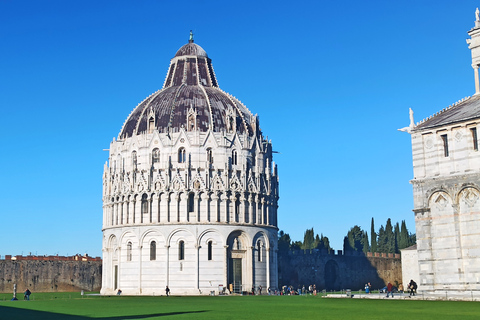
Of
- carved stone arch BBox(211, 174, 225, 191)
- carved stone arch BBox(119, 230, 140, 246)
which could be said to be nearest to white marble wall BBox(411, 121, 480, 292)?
carved stone arch BBox(211, 174, 225, 191)

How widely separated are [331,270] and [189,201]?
33179 millimetres

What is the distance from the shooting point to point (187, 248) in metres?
74.5

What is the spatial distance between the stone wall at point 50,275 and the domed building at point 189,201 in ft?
34.0

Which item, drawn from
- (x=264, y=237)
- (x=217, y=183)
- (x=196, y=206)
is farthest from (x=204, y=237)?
(x=264, y=237)

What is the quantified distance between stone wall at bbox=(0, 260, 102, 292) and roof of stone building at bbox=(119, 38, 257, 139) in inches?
814

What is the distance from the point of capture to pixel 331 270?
99938 millimetres

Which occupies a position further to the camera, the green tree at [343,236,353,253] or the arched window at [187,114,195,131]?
the green tree at [343,236,353,253]

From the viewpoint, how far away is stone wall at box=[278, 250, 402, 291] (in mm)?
97562

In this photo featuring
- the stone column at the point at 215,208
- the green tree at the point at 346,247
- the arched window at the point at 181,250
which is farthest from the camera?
the green tree at the point at 346,247

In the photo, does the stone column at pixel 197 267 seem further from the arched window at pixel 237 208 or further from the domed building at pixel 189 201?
the arched window at pixel 237 208

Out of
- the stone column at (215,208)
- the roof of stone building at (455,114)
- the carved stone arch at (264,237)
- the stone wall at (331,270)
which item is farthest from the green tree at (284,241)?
the roof of stone building at (455,114)

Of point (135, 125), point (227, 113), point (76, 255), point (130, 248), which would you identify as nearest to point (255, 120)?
point (227, 113)

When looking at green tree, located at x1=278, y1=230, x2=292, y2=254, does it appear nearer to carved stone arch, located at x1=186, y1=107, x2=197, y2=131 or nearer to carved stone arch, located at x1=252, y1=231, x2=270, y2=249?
carved stone arch, located at x1=252, y1=231, x2=270, y2=249

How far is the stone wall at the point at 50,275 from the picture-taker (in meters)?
85.6
